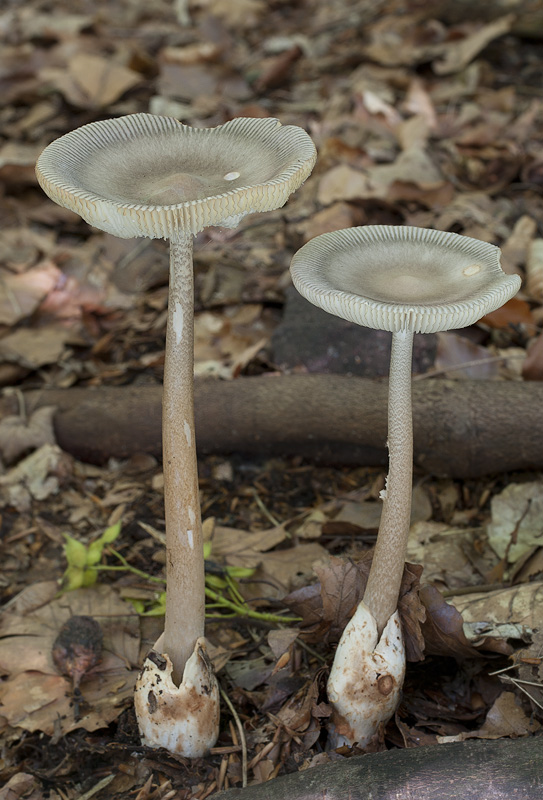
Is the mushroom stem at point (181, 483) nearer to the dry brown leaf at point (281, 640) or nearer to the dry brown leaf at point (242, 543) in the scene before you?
the dry brown leaf at point (281, 640)

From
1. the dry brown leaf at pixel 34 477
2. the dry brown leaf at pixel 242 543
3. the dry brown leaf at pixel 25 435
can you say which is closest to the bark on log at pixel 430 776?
the dry brown leaf at pixel 242 543

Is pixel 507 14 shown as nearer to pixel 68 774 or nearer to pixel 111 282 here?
pixel 111 282

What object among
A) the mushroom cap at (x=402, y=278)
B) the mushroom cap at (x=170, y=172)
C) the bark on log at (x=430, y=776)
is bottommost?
the bark on log at (x=430, y=776)

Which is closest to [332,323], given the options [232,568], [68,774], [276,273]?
[276,273]

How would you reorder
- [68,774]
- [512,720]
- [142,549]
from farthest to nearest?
[142,549]
[68,774]
[512,720]

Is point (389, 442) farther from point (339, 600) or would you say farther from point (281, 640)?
point (281, 640)

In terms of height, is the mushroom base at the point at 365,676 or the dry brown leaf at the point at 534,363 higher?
the dry brown leaf at the point at 534,363

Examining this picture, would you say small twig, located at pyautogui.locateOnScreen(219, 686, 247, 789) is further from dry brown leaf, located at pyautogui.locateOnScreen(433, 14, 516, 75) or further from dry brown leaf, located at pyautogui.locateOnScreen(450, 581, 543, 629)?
dry brown leaf, located at pyautogui.locateOnScreen(433, 14, 516, 75)
